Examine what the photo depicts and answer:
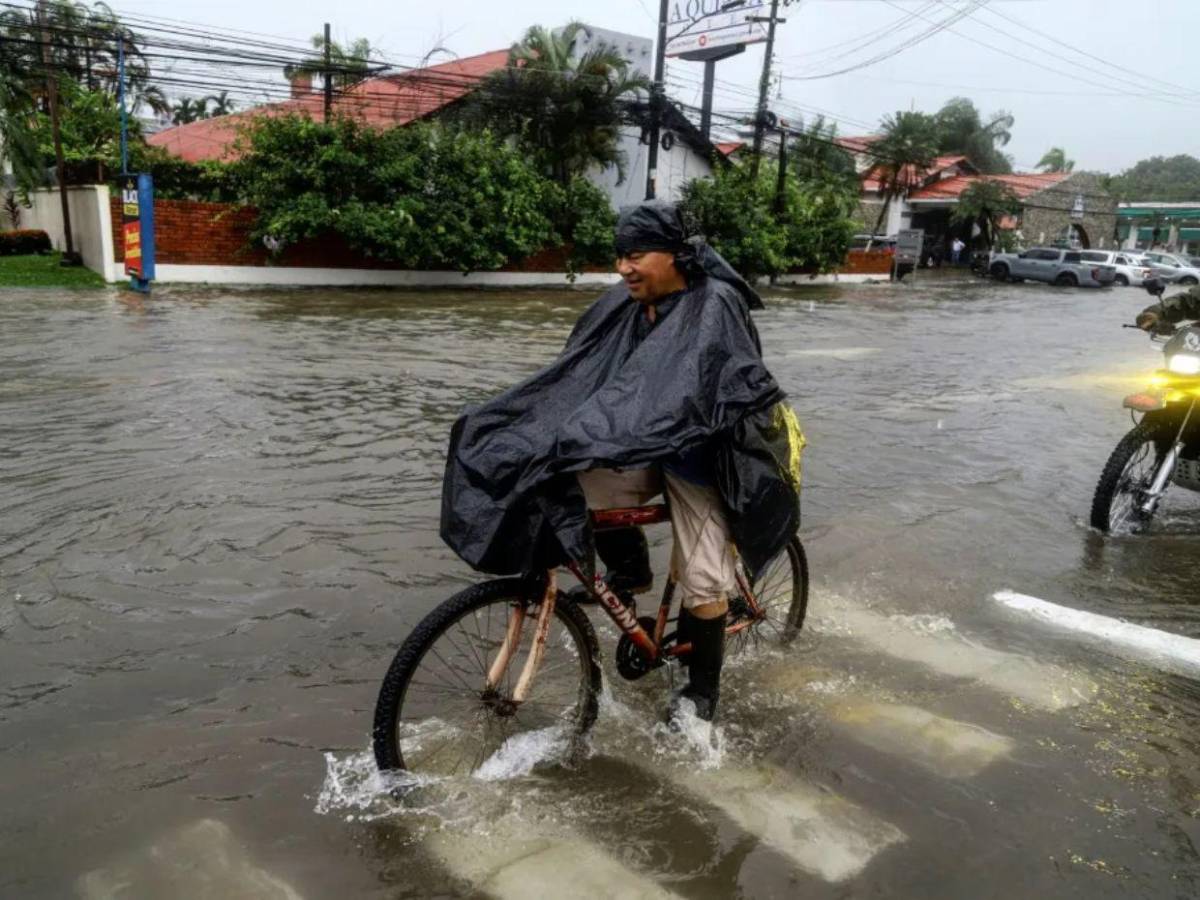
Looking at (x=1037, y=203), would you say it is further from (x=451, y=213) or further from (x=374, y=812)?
(x=374, y=812)

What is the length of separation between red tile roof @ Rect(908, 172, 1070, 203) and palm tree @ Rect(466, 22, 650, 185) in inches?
1000

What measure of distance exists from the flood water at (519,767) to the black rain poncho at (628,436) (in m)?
0.80

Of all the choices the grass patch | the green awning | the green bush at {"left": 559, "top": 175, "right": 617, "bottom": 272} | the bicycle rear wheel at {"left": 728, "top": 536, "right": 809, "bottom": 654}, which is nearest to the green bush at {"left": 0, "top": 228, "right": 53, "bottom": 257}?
the grass patch

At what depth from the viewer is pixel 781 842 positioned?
2824 millimetres

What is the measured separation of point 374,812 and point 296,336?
11.0 metres

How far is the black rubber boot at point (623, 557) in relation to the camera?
3.21 m

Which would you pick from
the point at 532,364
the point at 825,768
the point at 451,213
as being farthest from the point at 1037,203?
the point at 825,768

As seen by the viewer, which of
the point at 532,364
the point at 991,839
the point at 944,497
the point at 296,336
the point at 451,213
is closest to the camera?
the point at 991,839

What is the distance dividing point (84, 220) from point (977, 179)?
3988cm

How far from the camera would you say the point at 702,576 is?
3062 mm

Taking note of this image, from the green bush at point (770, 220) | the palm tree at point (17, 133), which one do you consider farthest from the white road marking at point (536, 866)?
the palm tree at point (17, 133)

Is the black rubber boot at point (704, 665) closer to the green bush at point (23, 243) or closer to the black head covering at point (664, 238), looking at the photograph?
the black head covering at point (664, 238)

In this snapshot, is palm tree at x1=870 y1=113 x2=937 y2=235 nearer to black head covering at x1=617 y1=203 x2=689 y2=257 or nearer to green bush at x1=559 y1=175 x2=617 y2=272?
green bush at x1=559 y1=175 x2=617 y2=272

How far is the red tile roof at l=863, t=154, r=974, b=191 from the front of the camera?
44594mm
